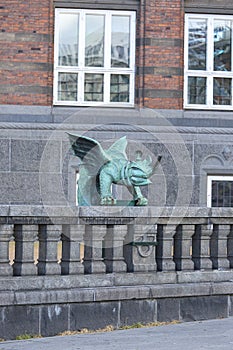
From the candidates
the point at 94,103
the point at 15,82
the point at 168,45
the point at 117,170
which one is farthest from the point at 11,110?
the point at 117,170

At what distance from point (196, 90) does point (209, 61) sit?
814mm

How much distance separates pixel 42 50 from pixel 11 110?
1.64m

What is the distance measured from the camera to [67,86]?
77.0ft

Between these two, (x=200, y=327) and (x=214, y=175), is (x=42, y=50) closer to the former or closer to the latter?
(x=214, y=175)

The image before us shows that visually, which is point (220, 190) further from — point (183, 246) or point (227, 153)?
point (183, 246)

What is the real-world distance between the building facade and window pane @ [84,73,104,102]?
2 centimetres

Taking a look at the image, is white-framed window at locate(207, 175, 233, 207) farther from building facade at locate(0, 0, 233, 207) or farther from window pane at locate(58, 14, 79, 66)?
window pane at locate(58, 14, 79, 66)

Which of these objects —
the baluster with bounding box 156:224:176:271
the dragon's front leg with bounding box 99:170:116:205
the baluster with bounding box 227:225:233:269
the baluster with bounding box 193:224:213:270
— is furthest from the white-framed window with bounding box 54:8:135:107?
the baluster with bounding box 156:224:176:271

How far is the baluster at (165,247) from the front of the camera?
386 inches

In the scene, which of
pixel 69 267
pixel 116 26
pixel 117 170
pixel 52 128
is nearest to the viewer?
pixel 69 267

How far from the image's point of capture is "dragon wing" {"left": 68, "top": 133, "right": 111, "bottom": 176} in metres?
11.0

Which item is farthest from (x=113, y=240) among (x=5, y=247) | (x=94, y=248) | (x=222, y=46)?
(x=222, y=46)

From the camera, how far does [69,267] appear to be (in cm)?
923

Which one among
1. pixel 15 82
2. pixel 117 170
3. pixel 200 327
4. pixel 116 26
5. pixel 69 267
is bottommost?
pixel 200 327
